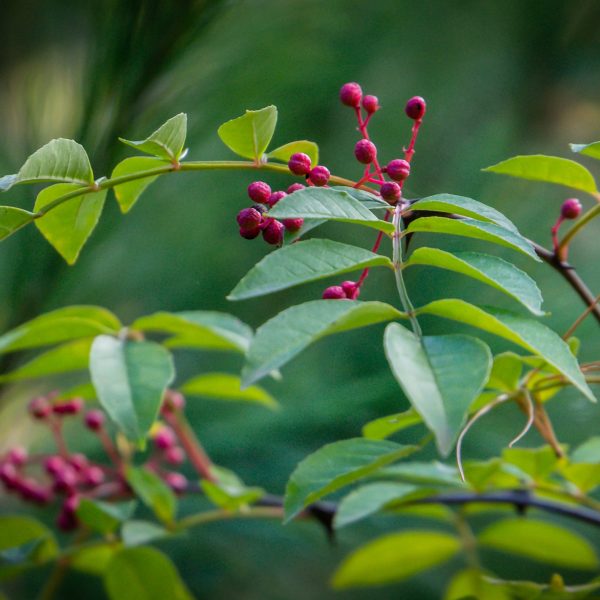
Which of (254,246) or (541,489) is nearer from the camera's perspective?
(541,489)

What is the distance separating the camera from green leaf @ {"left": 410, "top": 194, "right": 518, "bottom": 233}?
536 millimetres

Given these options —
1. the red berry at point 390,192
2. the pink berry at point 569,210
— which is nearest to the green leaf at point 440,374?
the red berry at point 390,192

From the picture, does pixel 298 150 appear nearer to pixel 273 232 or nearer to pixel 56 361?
pixel 273 232

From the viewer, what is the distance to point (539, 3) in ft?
5.87

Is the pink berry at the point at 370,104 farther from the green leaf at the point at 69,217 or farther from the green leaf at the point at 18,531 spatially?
the green leaf at the point at 18,531

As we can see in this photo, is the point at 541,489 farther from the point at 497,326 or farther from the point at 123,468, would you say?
the point at 123,468

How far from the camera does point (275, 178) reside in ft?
4.24

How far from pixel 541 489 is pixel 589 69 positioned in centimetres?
123

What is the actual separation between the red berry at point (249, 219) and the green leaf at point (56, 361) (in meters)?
0.32

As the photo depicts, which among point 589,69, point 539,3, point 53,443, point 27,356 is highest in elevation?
point 539,3

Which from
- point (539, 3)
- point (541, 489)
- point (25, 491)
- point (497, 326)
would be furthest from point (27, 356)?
point (539, 3)

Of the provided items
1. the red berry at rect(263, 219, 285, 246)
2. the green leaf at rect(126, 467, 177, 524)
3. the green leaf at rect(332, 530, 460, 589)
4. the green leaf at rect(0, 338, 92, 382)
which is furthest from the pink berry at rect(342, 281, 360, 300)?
the green leaf at rect(332, 530, 460, 589)

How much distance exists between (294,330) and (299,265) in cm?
5

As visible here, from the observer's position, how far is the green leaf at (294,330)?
1.46 ft
